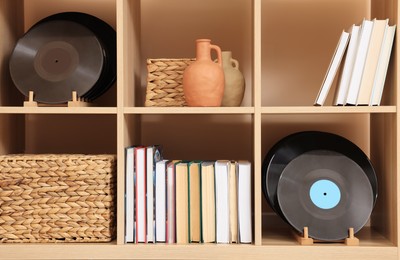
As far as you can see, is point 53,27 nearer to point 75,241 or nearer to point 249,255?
point 75,241

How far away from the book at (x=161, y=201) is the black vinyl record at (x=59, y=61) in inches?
14.5

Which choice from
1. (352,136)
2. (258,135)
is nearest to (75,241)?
(258,135)

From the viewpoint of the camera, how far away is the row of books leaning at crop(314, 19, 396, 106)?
1631mm

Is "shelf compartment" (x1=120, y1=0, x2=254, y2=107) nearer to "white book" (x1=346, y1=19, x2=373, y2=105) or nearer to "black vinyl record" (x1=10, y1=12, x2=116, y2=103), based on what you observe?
"black vinyl record" (x1=10, y1=12, x2=116, y2=103)

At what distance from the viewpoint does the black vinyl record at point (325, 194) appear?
1.67 m

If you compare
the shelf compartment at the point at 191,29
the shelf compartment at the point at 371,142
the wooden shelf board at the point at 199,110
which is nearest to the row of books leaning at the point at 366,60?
the shelf compartment at the point at 371,142

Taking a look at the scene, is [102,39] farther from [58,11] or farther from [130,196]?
[130,196]

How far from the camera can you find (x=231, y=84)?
5.80 feet

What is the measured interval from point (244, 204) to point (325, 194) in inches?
10.2

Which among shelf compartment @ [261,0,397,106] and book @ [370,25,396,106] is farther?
shelf compartment @ [261,0,397,106]

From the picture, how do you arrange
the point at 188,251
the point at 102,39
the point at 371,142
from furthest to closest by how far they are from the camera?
the point at 371,142
the point at 102,39
the point at 188,251

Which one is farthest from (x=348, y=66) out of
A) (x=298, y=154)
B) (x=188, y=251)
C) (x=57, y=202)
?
(x=57, y=202)

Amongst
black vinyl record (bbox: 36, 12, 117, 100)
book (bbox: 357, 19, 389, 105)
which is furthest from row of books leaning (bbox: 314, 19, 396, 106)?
black vinyl record (bbox: 36, 12, 117, 100)

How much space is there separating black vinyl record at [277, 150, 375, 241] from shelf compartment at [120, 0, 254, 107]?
1.43 feet
